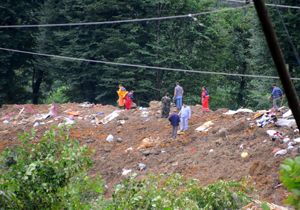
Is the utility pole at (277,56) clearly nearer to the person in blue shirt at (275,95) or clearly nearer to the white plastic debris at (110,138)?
the person in blue shirt at (275,95)

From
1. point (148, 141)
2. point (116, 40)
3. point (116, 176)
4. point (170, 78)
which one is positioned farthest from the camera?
point (170, 78)

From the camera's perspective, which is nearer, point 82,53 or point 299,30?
point 299,30

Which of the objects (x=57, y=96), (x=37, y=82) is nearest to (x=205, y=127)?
(x=37, y=82)

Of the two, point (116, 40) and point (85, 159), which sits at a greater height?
point (85, 159)

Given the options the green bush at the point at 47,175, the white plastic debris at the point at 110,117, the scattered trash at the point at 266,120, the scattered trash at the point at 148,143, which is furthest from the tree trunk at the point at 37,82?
the green bush at the point at 47,175

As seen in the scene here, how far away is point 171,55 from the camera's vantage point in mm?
38094

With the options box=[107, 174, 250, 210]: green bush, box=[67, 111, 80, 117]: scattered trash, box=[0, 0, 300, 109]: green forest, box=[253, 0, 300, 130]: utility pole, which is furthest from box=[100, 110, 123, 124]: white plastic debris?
box=[253, 0, 300, 130]: utility pole

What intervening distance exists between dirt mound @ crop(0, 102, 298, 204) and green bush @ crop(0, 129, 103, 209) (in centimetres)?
920

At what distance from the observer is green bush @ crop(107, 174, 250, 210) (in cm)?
793

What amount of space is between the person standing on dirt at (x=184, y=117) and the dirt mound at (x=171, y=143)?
28 cm

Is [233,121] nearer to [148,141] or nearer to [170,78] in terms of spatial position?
[148,141]

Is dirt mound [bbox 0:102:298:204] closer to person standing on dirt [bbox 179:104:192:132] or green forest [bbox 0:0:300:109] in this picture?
person standing on dirt [bbox 179:104:192:132]

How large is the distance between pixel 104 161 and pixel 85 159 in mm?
15216

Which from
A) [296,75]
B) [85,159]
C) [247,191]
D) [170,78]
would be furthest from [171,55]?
[85,159]
